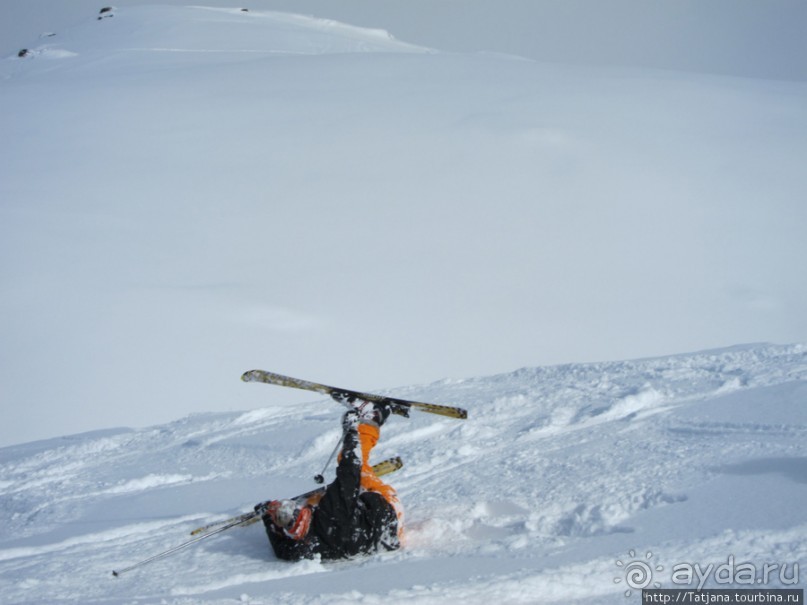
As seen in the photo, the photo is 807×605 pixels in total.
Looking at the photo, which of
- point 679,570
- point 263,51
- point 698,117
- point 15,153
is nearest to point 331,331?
point 679,570

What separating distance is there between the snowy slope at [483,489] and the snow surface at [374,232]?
0.99 m

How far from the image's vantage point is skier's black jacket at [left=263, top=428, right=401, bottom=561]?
3.58m

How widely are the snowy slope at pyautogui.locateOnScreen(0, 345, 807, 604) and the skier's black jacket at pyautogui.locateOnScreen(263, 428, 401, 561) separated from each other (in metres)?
0.09

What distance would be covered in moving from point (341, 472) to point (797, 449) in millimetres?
2295

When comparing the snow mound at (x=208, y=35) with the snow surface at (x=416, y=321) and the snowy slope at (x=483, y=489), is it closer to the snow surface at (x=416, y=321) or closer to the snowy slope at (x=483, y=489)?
the snow surface at (x=416, y=321)

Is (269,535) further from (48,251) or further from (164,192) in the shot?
(164,192)

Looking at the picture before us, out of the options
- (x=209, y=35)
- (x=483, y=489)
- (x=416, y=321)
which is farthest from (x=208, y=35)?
(x=483, y=489)

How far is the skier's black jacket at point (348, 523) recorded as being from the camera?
3.58 meters

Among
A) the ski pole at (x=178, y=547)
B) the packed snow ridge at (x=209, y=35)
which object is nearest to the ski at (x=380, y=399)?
the ski pole at (x=178, y=547)

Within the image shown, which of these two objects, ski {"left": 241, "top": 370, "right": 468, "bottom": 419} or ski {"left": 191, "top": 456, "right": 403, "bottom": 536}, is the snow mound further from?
ski {"left": 191, "top": 456, "right": 403, "bottom": 536}

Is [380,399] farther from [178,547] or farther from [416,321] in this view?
[416,321]

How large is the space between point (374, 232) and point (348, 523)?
7.21 m

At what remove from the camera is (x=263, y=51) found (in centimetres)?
2327

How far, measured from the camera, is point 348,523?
3570 millimetres
